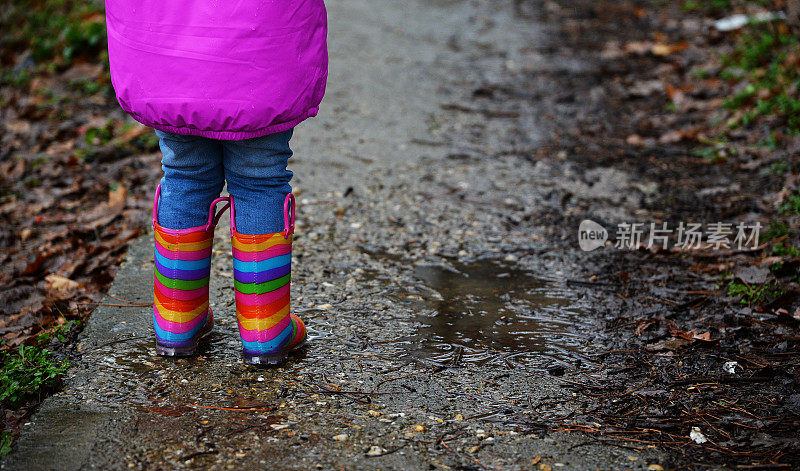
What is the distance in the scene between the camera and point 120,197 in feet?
13.8

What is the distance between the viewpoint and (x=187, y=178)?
242 cm

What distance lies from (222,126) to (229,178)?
29 centimetres

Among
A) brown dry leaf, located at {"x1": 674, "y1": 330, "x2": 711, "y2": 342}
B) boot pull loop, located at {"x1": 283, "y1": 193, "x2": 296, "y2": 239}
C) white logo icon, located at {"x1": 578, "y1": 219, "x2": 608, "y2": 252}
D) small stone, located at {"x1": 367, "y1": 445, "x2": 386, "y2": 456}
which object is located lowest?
small stone, located at {"x1": 367, "y1": 445, "x2": 386, "y2": 456}

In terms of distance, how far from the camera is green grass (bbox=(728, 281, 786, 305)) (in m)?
3.09

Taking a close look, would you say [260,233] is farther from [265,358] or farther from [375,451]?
[375,451]

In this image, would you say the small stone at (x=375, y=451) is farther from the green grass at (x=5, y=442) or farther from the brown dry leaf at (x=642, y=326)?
the brown dry leaf at (x=642, y=326)

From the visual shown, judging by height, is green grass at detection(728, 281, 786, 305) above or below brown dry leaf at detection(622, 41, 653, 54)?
below

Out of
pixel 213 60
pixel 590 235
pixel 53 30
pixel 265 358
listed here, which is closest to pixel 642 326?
pixel 590 235

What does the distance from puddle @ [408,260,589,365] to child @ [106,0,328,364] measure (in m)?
0.59

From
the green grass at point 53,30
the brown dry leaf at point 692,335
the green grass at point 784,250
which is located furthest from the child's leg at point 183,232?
the green grass at point 53,30

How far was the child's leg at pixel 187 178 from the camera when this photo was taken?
2.37m

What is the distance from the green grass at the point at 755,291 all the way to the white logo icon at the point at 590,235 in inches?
27.7

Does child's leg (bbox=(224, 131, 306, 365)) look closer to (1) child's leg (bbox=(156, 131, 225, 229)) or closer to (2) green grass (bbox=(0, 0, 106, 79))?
(1) child's leg (bbox=(156, 131, 225, 229))

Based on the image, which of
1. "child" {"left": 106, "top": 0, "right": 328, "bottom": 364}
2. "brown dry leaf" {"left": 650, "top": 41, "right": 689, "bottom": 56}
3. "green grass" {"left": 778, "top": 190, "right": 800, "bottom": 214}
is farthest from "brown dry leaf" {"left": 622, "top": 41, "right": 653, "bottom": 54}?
"child" {"left": 106, "top": 0, "right": 328, "bottom": 364}
